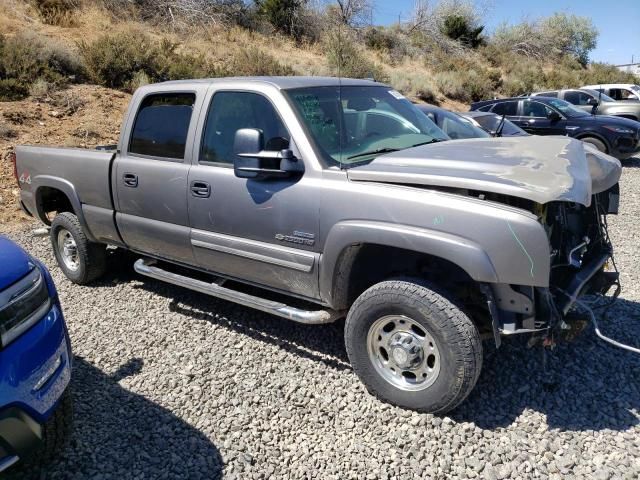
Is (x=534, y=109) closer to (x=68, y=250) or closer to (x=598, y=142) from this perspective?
(x=598, y=142)

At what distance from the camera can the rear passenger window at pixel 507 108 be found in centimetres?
1327

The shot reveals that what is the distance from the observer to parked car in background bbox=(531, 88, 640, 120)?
1519 cm

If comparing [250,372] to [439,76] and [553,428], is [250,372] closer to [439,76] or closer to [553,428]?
[553,428]

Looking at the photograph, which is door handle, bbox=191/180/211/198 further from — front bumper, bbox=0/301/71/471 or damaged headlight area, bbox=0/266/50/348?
front bumper, bbox=0/301/71/471

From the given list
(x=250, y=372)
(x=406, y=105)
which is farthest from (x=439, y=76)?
(x=250, y=372)

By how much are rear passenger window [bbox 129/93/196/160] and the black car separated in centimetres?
856

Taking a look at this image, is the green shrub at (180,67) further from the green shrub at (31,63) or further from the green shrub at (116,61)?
the green shrub at (31,63)

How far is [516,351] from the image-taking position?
3.75 m

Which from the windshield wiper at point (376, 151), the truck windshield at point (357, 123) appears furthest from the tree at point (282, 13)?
the windshield wiper at point (376, 151)

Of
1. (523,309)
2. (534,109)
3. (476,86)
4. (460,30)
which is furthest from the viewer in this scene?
(460,30)

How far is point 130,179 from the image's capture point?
432cm

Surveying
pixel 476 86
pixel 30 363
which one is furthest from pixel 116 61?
pixel 476 86

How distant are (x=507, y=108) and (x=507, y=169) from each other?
11555 mm

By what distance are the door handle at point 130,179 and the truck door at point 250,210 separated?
0.69 meters
